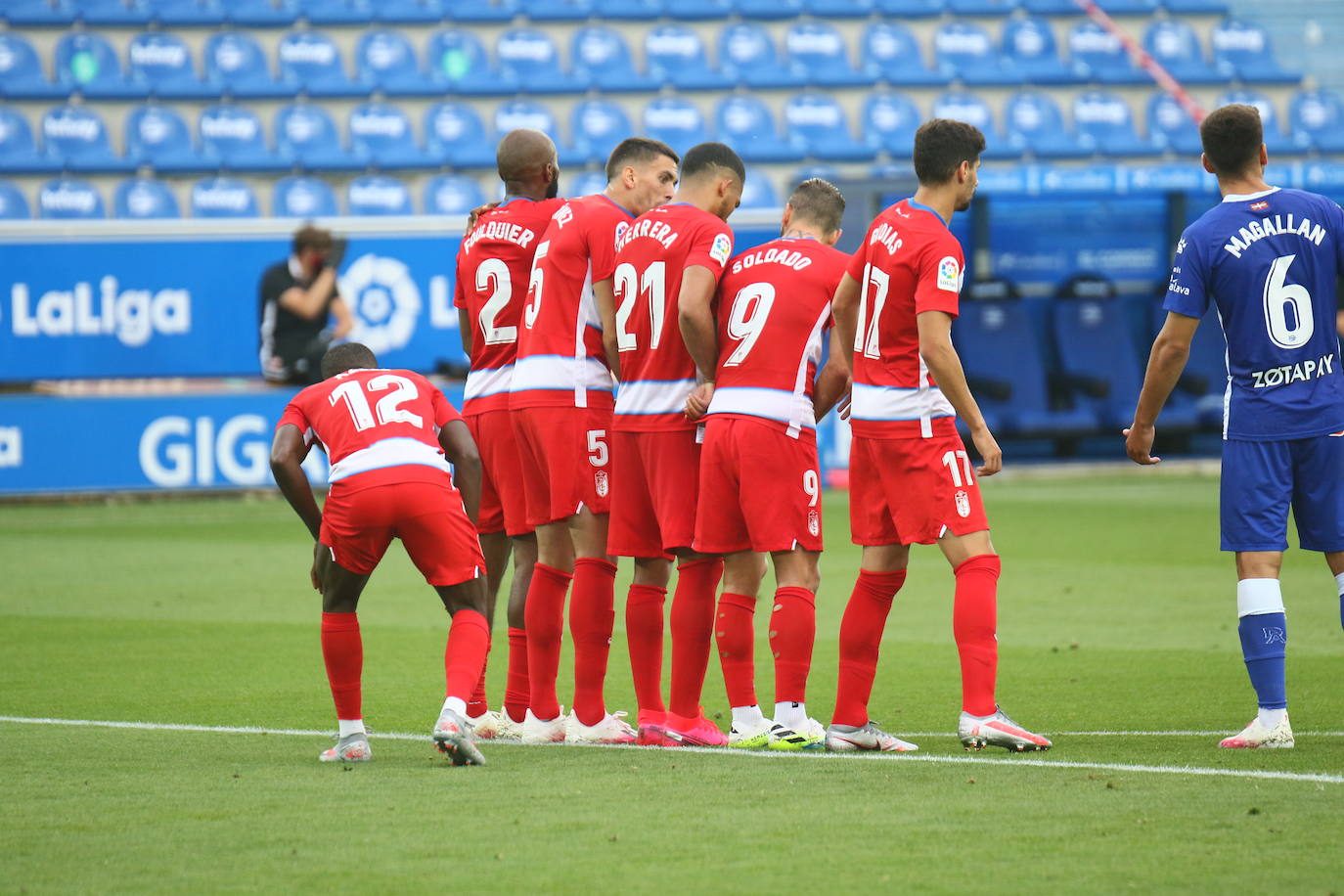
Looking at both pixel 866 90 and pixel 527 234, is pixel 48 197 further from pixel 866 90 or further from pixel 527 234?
pixel 527 234

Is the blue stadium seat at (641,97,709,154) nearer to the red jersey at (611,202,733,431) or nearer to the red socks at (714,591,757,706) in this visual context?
the red jersey at (611,202,733,431)

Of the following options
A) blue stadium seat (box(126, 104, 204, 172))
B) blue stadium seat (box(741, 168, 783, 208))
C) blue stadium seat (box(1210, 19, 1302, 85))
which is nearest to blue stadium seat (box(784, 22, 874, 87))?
blue stadium seat (box(741, 168, 783, 208))

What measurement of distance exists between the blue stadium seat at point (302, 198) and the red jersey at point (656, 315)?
14141 millimetres

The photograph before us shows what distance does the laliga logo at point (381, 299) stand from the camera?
703 inches

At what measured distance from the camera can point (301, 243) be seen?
1611 cm

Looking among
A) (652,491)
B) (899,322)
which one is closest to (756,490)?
(652,491)

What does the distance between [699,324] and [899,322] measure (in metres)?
0.72

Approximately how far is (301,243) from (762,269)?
10.2 m

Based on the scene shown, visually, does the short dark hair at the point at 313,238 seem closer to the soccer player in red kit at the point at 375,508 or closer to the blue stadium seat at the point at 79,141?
the blue stadium seat at the point at 79,141

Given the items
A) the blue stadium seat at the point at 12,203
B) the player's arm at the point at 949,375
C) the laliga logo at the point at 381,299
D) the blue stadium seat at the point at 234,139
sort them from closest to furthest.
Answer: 1. the player's arm at the point at 949,375
2. the laliga logo at the point at 381,299
3. the blue stadium seat at the point at 12,203
4. the blue stadium seat at the point at 234,139

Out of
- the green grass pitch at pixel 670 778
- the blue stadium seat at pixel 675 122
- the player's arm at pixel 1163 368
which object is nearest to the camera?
the green grass pitch at pixel 670 778

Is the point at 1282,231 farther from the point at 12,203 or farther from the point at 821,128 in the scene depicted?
the point at 821,128

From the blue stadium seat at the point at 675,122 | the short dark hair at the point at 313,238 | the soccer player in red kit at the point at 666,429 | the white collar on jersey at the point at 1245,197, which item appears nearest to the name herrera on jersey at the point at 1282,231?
the white collar on jersey at the point at 1245,197

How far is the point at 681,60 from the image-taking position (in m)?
23.1
